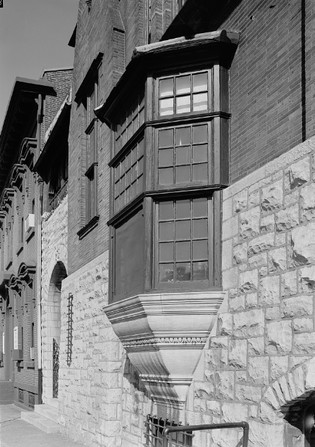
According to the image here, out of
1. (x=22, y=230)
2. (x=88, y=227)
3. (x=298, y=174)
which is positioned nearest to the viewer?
(x=298, y=174)

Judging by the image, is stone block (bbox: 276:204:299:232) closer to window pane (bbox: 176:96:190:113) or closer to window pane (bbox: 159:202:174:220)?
window pane (bbox: 159:202:174:220)

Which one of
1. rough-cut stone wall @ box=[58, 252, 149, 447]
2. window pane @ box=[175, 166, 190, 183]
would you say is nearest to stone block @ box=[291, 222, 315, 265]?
window pane @ box=[175, 166, 190, 183]

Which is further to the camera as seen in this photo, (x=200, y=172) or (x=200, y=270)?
(x=200, y=172)

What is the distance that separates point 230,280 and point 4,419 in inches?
531

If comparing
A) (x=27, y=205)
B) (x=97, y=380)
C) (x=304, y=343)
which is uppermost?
(x=27, y=205)

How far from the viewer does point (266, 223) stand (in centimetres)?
741

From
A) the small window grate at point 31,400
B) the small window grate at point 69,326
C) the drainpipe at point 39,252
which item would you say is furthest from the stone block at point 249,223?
the small window grate at point 31,400

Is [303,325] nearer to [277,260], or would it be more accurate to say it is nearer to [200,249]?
[277,260]

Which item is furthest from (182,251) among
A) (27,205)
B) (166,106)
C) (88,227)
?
(27,205)

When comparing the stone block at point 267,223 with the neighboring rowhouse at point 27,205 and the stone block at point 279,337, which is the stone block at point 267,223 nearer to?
the stone block at point 279,337

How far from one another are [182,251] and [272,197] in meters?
1.76

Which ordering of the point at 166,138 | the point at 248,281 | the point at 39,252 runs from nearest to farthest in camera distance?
the point at 248,281, the point at 166,138, the point at 39,252

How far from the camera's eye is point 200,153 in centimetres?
870

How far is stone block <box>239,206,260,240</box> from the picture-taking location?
762cm
